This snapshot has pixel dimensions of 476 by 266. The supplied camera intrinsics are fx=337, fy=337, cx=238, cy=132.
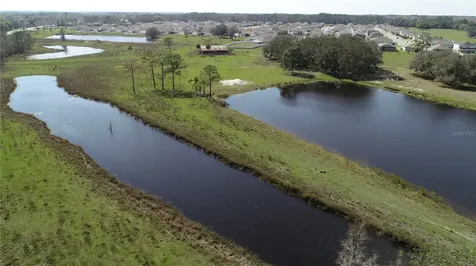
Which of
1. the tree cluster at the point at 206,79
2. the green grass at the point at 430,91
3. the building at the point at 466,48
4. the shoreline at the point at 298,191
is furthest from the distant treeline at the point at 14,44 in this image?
the building at the point at 466,48

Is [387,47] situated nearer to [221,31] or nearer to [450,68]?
[450,68]

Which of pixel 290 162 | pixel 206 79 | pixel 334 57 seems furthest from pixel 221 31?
pixel 290 162

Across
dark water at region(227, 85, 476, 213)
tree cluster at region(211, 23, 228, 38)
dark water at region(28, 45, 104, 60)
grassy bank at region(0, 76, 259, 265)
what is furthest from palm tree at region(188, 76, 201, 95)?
tree cluster at region(211, 23, 228, 38)

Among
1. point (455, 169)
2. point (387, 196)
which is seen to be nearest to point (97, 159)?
point (387, 196)

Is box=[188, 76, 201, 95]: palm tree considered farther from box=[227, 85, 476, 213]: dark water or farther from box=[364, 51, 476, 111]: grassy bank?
box=[364, 51, 476, 111]: grassy bank

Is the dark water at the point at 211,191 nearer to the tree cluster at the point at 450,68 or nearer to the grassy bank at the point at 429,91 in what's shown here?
the grassy bank at the point at 429,91

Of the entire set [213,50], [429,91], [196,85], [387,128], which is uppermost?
[213,50]
